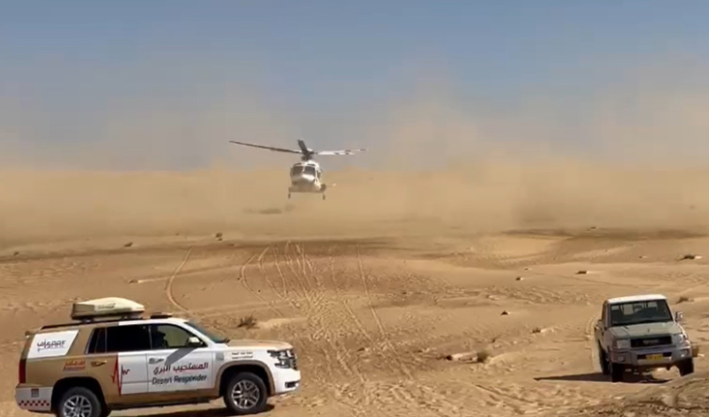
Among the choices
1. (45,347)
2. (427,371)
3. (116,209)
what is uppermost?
(116,209)

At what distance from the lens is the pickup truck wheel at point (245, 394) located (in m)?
17.8

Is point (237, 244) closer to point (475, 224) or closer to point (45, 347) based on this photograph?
→ point (475, 224)

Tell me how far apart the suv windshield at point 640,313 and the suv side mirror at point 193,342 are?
29.8ft

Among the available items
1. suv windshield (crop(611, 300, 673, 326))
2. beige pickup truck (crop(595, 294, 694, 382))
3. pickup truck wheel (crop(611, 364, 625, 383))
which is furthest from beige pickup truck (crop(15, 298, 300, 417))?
suv windshield (crop(611, 300, 673, 326))

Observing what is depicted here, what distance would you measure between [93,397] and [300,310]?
18602 mm

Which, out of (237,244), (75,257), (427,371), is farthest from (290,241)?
(427,371)

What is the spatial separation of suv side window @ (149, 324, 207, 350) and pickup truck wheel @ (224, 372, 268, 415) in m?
0.85

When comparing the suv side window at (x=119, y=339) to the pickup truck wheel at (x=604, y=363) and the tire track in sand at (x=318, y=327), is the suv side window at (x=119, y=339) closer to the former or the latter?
the tire track in sand at (x=318, y=327)

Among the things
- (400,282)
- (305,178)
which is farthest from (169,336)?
(305,178)

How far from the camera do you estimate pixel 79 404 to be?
1744 centimetres

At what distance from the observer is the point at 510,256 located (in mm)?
55406

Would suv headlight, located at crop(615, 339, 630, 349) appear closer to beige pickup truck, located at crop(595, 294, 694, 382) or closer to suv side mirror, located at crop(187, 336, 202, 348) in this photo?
beige pickup truck, located at crop(595, 294, 694, 382)

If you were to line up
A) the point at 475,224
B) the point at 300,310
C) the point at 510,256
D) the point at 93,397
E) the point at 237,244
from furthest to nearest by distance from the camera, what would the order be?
1. the point at 475,224
2. the point at 237,244
3. the point at 510,256
4. the point at 300,310
5. the point at 93,397

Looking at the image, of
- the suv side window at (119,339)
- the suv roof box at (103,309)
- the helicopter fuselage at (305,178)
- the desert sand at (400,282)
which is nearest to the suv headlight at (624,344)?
the desert sand at (400,282)
